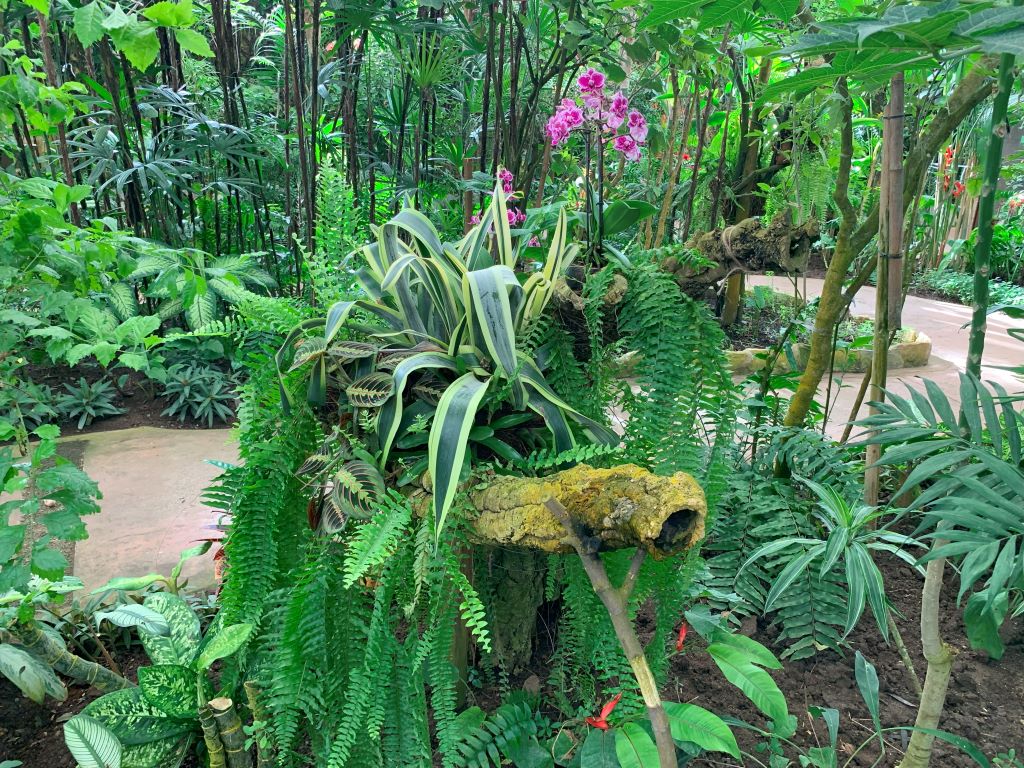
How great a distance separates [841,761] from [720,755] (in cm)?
23

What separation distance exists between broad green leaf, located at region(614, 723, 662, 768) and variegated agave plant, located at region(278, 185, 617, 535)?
45cm

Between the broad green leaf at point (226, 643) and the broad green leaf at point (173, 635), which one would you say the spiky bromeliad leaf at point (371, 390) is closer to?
the broad green leaf at point (226, 643)

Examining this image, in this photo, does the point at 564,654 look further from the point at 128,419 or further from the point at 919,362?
the point at 919,362

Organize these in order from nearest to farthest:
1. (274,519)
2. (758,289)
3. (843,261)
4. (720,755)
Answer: (274,519) → (720,755) → (843,261) → (758,289)

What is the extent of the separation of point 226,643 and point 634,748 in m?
0.65

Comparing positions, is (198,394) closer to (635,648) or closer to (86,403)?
(86,403)

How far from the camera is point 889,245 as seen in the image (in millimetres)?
1661

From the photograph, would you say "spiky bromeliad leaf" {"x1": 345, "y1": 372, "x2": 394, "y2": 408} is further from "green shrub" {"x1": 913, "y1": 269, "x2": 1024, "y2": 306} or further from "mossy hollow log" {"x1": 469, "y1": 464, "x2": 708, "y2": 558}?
"green shrub" {"x1": 913, "y1": 269, "x2": 1024, "y2": 306}

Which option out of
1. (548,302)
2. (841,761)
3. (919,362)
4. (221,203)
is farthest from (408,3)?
(919,362)

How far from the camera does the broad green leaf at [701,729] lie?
1.12 metres

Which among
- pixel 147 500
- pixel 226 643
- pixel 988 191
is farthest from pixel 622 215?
pixel 147 500

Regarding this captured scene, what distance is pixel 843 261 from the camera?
1.82 m

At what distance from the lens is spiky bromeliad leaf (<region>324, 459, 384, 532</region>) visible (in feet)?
3.42

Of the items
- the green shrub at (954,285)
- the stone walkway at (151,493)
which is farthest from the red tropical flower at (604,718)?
the green shrub at (954,285)
